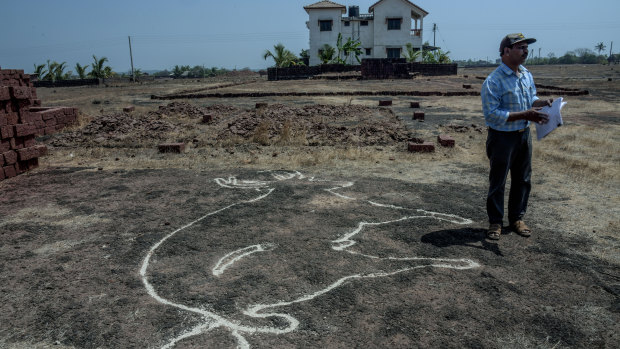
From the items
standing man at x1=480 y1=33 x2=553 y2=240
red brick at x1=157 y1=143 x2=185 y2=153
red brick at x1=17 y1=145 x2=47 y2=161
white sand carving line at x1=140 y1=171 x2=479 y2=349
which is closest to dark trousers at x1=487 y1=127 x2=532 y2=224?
standing man at x1=480 y1=33 x2=553 y2=240

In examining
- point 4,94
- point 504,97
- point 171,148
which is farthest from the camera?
point 171,148

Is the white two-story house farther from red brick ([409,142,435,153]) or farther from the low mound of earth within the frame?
red brick ([409,142,435,153])

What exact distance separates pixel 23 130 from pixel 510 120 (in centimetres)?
686

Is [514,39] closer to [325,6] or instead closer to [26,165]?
[26,165]

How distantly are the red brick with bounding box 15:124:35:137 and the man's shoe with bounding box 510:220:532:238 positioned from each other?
6.93 m

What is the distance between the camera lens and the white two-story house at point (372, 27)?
43812mm

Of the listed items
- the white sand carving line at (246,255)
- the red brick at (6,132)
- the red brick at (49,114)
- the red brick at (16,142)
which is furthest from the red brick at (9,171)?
the red brick at (49,114)

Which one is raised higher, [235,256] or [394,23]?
[394,23]

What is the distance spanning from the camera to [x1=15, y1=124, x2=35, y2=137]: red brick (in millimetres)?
6605

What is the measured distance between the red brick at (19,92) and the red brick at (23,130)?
0.43 metres

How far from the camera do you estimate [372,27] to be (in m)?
45.0

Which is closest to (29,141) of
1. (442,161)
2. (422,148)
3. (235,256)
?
(235,256)

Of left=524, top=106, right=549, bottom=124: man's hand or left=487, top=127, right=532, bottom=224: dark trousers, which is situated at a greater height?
left=524, top=106, right=549, bottom=124: man's hand

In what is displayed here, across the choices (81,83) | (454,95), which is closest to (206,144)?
(454,95)
